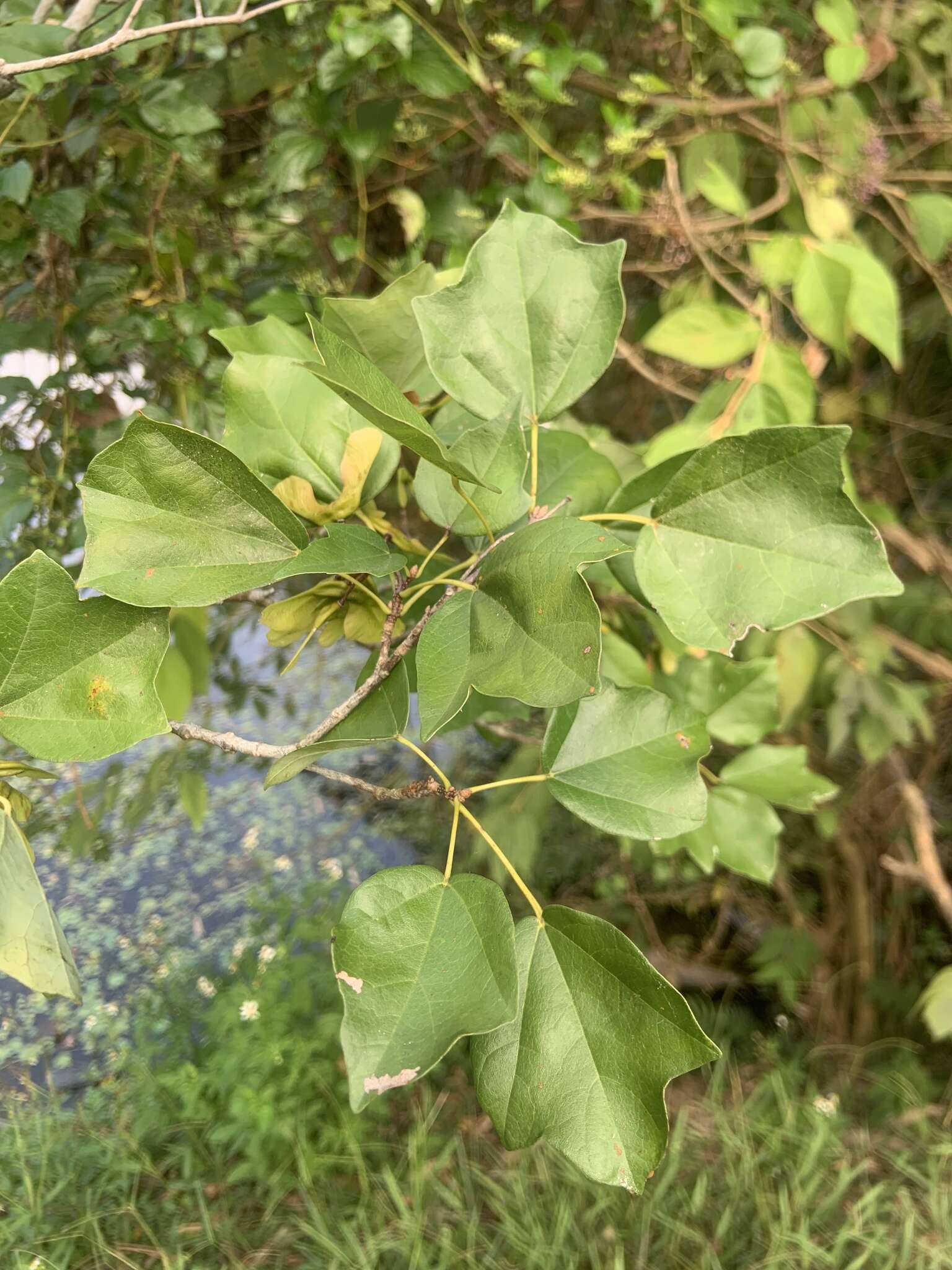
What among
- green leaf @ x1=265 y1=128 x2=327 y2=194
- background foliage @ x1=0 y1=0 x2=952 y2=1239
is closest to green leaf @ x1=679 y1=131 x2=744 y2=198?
background foliage @ x1=0 y1=0 x2=952 y2=1239

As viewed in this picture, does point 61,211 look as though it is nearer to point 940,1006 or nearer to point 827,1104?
point 940,1006

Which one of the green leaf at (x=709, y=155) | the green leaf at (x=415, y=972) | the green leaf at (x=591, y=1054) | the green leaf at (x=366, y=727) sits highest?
the green leaf at (x=366, y=727)

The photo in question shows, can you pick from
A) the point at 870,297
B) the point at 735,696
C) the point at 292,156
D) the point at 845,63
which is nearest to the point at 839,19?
the point at 845,63

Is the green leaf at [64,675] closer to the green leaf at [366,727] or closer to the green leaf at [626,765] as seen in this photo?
the green leaf at [366,727]

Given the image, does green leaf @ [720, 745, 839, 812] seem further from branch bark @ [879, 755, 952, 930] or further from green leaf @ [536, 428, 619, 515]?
branch bark @ [879, 755, 952, 930]

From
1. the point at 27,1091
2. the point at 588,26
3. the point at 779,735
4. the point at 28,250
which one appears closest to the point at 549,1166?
the point at 779,735

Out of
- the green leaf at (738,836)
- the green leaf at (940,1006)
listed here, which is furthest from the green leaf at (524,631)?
the green leaf at (940,1006)

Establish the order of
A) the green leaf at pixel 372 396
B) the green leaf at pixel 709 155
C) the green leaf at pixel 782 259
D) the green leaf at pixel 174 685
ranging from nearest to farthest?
the green leaf at pixel 372 396
the green leaf at pixel 174 685
the green leaf at pixel 782 259
the green leaf at pixel 709 155
